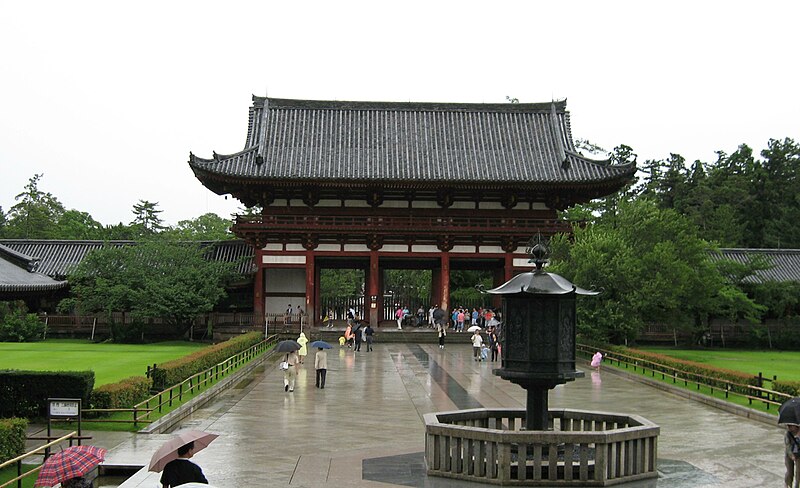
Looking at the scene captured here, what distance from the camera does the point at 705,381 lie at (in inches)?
918

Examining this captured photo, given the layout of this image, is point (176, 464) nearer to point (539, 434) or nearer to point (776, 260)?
point (539, 434)

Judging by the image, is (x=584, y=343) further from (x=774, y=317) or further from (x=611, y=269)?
(x=774, y=317)

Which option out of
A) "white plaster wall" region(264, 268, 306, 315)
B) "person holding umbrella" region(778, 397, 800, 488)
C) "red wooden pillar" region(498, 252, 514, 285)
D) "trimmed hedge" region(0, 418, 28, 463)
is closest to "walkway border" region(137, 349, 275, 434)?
"trimmed hedge" region(0, 418, 28, 463)

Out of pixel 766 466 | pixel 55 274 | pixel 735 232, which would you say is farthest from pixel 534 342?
pixel 735 232

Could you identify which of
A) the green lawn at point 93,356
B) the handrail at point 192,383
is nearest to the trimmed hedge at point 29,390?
the handrail at point 192,383

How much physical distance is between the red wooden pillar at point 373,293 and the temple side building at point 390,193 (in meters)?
0.06

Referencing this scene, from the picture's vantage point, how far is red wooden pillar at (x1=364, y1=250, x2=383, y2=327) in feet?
147

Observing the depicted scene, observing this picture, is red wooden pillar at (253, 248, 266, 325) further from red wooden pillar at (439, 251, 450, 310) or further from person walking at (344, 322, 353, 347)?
red wooden pillar at (439, 251, 450, 310)

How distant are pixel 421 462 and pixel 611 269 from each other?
75.3 ft

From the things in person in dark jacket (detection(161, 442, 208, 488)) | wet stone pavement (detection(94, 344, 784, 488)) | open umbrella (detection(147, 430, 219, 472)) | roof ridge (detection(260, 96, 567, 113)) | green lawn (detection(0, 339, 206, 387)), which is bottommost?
wet stone pavement (detection(94, 344, 784, 488))

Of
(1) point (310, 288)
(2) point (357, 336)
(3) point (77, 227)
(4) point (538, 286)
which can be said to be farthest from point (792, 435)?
(3) point (77, 227)

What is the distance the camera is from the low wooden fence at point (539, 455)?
11.7 meters

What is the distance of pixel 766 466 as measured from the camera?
13.3 meters

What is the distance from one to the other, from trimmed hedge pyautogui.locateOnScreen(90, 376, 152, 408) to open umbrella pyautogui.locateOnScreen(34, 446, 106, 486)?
9.30 m
